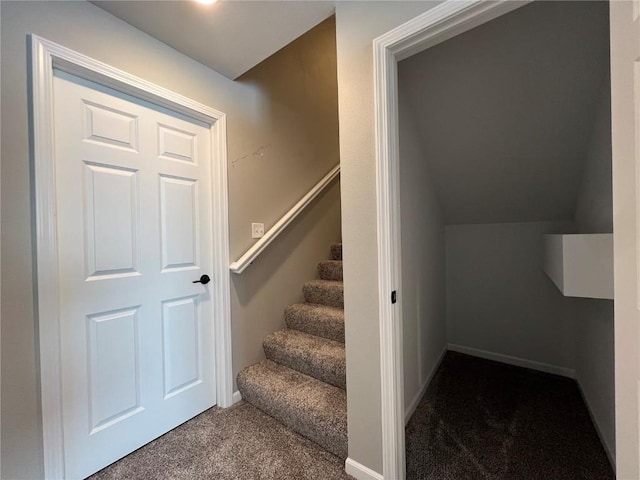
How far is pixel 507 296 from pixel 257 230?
2350 millimetres

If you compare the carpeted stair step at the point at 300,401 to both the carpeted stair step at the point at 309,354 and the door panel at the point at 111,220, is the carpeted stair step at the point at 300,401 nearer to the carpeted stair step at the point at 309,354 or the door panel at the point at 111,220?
the carpeted stair step at the point at 309,354

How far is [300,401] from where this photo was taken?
1577 mm

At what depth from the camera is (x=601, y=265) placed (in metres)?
1.30

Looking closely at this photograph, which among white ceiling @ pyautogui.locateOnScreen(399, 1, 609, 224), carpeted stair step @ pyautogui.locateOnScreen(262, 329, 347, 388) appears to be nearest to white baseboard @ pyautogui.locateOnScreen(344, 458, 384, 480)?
carpeted stair step @ pyautogui.locateOnScreen(262, 329, 347, 388)

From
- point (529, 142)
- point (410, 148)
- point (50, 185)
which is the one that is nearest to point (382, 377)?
point (410, 148)

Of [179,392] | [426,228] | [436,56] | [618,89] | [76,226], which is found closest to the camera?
[618,89]

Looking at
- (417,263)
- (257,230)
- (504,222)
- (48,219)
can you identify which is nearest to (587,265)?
(417,263)

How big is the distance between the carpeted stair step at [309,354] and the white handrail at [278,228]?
0.64 m

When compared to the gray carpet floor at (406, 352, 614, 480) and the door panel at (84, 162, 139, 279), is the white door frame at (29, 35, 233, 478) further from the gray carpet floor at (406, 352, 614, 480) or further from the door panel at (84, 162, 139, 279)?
the gray carpet floor at (406, 352, 614, 480)

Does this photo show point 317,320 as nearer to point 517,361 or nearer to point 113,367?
point 113,367

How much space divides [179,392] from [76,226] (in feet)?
3.68

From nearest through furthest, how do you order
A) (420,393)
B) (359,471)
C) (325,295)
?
1. (359,471)
2. (420,393)
3. (325,295)

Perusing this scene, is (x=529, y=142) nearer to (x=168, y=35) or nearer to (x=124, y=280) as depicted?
(x=168, y=35)

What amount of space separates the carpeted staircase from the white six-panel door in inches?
16.2
